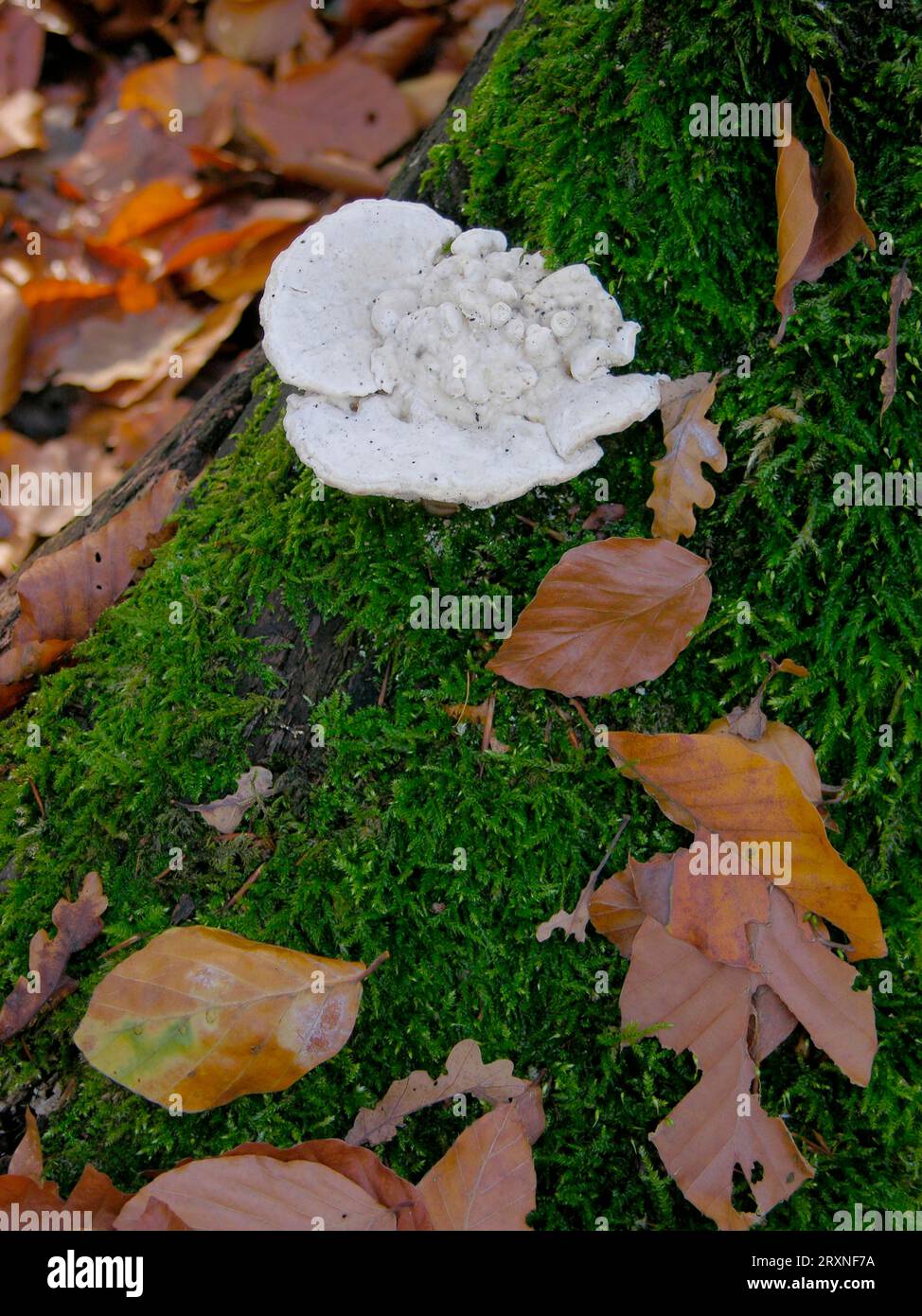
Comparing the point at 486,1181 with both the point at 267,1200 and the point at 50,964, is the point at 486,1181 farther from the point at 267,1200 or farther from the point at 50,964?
the point at 50,964

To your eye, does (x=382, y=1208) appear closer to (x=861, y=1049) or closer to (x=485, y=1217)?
(x=485, y=1217)

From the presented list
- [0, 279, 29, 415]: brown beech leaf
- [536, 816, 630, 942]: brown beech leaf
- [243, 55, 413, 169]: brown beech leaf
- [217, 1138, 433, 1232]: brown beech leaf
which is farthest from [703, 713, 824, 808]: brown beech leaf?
[243, 55, 413, 169]: brown beech leaf

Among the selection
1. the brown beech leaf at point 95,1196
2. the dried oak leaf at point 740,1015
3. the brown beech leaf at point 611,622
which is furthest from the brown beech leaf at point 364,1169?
the brown beech leaf at point 611,622

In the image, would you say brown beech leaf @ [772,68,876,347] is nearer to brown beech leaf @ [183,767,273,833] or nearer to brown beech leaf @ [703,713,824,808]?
brown beech leaf @ [703,713,824,808]

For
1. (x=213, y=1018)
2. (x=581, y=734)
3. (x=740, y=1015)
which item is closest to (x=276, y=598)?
(x=581, y=734)

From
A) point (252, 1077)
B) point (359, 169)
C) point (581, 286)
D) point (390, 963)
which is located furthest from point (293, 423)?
point (359, 169)

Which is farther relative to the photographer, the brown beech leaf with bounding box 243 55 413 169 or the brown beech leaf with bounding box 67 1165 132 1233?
the brown beech leaf with bounding box 243 55 413 169
